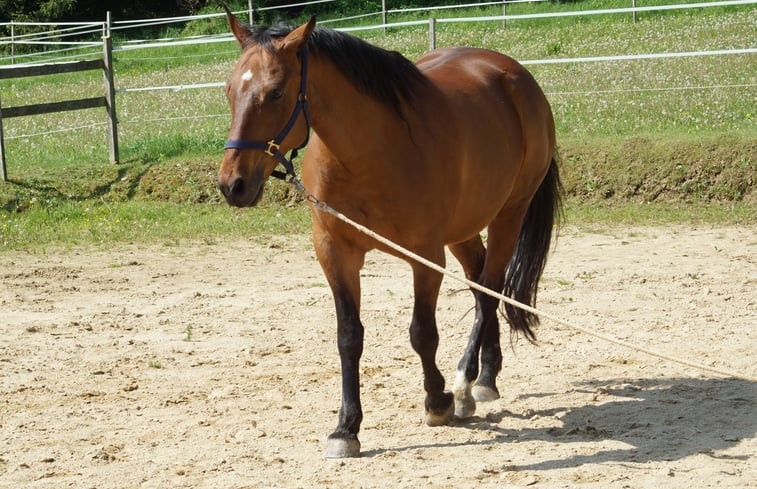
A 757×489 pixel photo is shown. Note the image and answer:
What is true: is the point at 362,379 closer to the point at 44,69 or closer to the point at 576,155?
the point at 576,155

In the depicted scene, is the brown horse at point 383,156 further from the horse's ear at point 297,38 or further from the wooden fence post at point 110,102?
the wooden fence post at point 110,102

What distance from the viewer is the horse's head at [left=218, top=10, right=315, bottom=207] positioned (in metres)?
4.11

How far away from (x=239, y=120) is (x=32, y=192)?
928cm

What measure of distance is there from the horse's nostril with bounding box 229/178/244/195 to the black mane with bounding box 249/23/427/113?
2.13 ft

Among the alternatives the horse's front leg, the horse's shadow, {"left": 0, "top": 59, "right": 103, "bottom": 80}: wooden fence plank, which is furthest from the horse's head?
{"left": 0, "top": 59, "right": 103, "bottom": 80}: wooden fence plank

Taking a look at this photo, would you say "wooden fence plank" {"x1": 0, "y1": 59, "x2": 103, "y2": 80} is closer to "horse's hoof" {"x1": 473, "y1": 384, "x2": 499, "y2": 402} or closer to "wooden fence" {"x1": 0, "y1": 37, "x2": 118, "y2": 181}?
"wooden fence" {"x1": 0, "y1": 37, "x2": 118, "y2": 181}

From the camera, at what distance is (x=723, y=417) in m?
5.06

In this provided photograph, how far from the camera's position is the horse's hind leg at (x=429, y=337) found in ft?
16.1

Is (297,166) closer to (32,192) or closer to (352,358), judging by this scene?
(32,192)

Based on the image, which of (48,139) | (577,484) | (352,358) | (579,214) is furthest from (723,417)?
(48,139)

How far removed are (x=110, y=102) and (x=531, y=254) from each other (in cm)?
931

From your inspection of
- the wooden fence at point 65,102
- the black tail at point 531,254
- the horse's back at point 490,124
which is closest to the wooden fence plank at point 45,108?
the wooden fence at point 65,102

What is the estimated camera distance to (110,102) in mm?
14102

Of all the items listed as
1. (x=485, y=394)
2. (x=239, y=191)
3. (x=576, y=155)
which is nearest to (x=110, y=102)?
(x=576, y=155)
